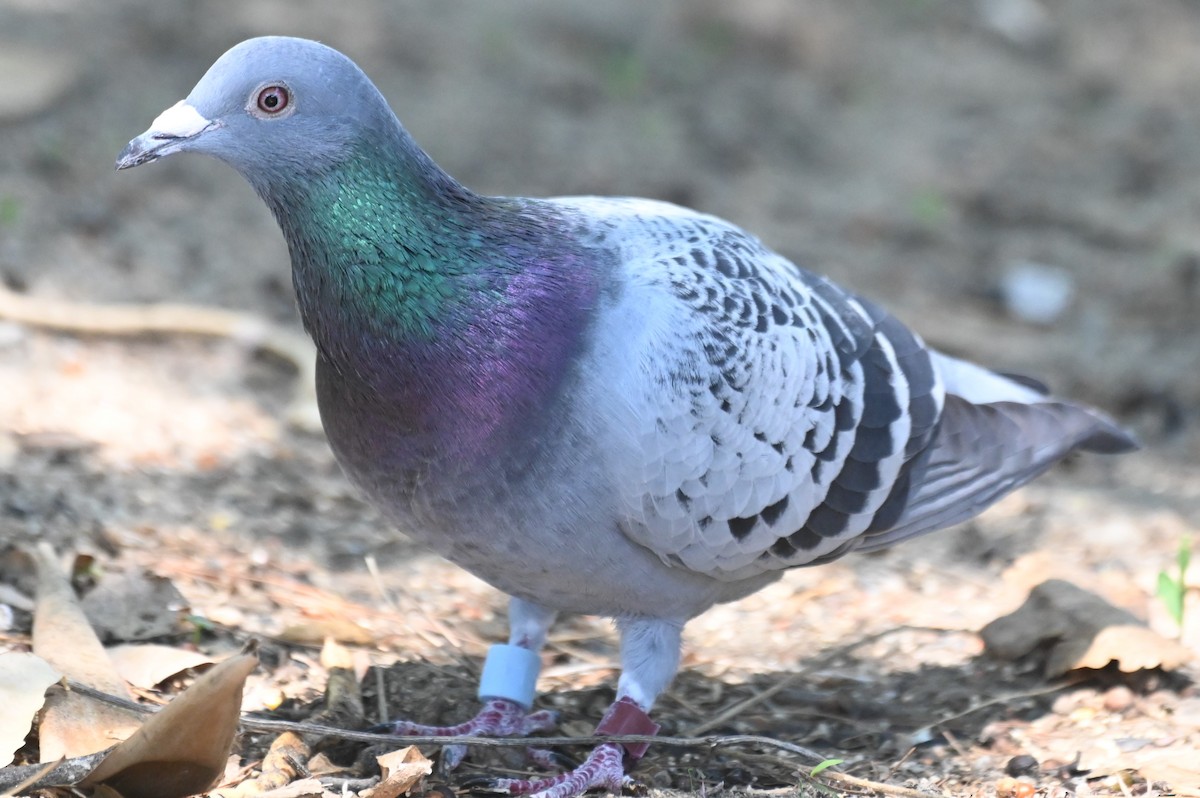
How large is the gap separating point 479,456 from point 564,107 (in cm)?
606

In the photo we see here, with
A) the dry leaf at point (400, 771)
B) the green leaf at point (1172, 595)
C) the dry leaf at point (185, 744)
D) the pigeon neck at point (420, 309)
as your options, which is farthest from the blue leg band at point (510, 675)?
the green leaf at point (1172, 595)

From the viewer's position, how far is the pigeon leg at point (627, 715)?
11.5ft

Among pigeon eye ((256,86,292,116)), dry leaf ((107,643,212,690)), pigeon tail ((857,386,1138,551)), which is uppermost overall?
pigeon eye ((256,86,292,116))

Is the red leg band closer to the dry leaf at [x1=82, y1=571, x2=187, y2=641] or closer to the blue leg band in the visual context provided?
the blue leg band

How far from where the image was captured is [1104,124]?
9844mm

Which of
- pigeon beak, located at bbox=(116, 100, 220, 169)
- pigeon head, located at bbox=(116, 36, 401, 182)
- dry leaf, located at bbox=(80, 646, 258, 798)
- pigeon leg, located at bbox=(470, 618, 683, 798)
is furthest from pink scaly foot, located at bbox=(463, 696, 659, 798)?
pigeon beak, located at bbox=(116, 100, 220, 169)

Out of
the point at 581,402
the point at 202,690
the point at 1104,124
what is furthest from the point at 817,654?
the point at 1104,124

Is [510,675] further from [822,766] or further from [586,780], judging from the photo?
[822,766]

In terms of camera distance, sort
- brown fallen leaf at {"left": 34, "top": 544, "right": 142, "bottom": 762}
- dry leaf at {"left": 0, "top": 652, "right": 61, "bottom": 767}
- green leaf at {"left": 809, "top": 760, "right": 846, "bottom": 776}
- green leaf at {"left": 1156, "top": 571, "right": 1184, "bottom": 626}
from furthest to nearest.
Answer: green leaf at {"left": 1156, "top": 571, "right": 1184, "bottom": 626}, green leaf at {"left": 809, "top": 760, "right": 846, "bottom": 776}, brown fallen leaf at {"left": 34, "top": 544, "right": 142, "bottom": 762}, dry leaf at {"left": 0, "top": 652, "right": 61, "bottom": 767}

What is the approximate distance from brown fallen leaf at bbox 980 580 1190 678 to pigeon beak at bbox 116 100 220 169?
279cm

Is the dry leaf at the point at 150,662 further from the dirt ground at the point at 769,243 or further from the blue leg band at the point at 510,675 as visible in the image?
the blue leg band at the point at 510,675

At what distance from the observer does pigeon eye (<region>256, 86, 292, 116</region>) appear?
3.25m

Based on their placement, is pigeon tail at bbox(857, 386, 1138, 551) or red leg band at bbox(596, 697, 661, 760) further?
pigeon tail at bbox(857, 386, 1138, 551)

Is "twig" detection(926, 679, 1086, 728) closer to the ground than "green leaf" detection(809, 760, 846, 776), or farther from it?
farther from it
